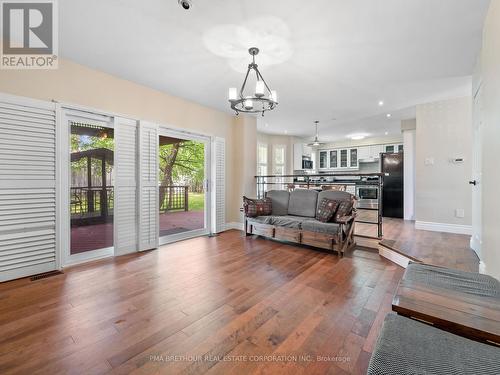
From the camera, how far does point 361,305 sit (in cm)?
210

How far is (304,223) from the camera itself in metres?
3.82

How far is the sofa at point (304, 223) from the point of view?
139 inches

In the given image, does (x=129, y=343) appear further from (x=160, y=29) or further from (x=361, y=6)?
(x=361, y=6)

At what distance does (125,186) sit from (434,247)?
A: 15.5 ft

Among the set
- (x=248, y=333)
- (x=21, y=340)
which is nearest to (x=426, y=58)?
(x=248, y=333)

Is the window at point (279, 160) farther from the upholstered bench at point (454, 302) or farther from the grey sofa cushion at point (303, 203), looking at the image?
the upholstered bench at point (454, 302)

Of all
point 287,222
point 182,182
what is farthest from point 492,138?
point 182,182

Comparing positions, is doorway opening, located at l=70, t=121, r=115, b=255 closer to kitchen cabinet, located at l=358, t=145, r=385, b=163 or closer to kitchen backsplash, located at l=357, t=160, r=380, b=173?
kitchen cabinet, located at l=358, t=145, r=385, b=163

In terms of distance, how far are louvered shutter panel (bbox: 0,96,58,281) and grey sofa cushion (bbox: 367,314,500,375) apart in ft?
11.6

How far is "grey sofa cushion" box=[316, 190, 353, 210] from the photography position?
3.93 meters

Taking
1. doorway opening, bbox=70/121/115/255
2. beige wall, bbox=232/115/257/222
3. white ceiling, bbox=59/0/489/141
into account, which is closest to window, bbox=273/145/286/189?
beige wall, bbox=232/115/257/222

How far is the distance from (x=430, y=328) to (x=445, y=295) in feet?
1.19

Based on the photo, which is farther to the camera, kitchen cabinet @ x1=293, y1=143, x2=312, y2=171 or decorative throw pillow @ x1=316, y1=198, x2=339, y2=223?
kitchen cabinet @ x1=293, y1=143, x2=312, y2=171

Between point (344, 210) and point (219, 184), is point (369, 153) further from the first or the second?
point (219, 184)
